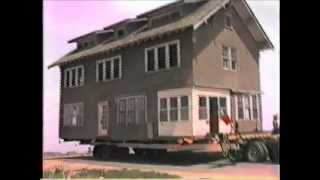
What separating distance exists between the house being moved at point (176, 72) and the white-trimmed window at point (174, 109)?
0.05 ft

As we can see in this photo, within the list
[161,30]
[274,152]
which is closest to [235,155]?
[274,152]

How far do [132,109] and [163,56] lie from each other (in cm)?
95

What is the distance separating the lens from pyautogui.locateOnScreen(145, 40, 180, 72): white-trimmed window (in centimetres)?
810

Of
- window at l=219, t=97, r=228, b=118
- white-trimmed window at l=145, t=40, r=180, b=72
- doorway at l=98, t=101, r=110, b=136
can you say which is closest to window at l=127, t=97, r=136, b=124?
doorway at l=98, t=101, r=110, b=136

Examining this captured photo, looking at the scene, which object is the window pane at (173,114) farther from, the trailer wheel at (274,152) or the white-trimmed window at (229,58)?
the trailer wheel at (274,152)

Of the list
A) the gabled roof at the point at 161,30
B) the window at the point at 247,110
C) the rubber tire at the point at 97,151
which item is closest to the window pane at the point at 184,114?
the window at the point at 247,110

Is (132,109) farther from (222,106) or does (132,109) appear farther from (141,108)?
(222,106)
